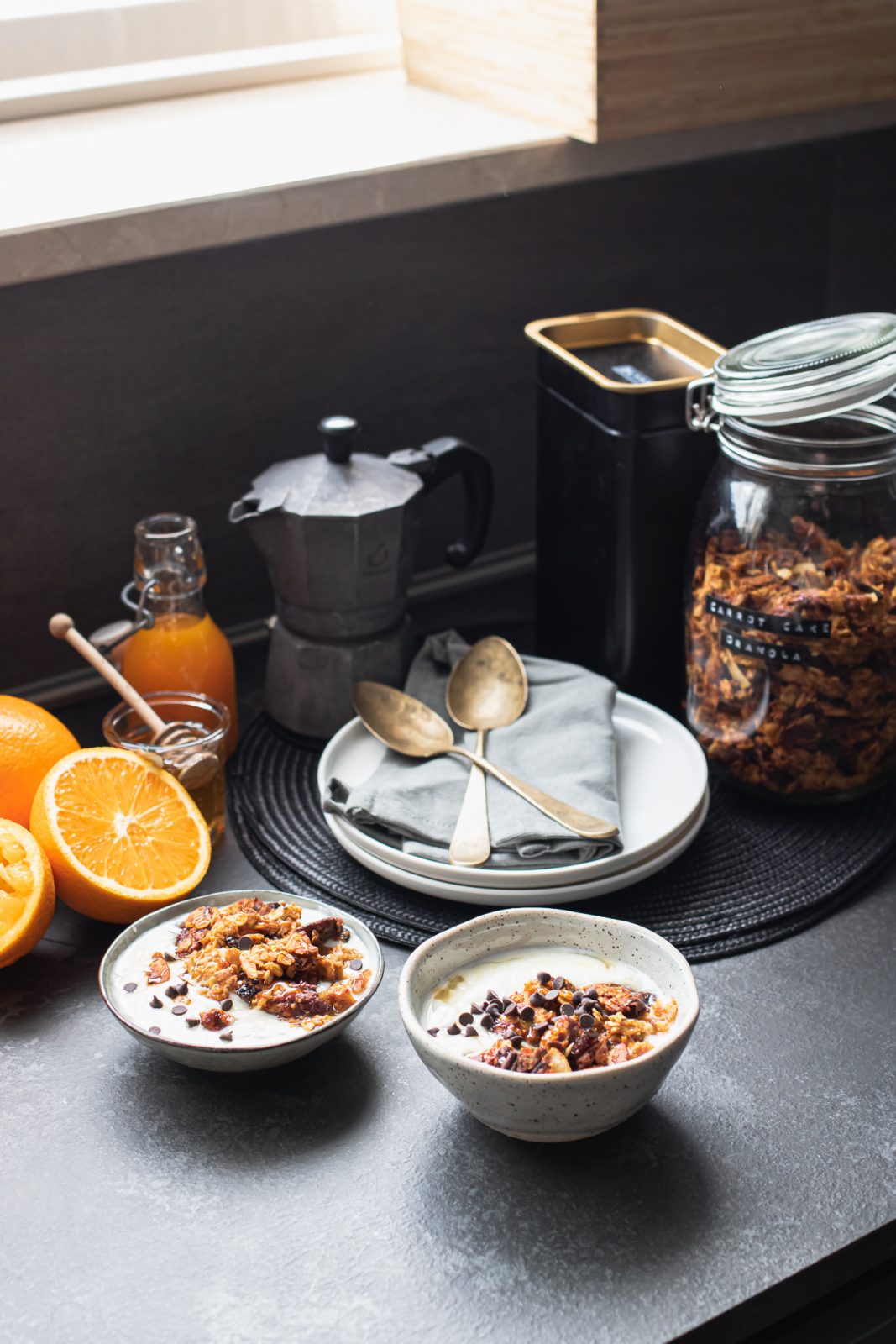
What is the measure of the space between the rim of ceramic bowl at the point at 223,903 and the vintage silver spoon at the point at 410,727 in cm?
15

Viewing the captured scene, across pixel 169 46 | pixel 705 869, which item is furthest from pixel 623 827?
pixel 169 46

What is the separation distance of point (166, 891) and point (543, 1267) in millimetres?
361

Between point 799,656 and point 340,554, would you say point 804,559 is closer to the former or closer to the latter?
point 799,656

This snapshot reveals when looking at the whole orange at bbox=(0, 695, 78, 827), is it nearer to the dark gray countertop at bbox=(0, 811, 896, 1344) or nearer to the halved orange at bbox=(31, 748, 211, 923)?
the halved orange at bbox=(31, 748, 211, 923)

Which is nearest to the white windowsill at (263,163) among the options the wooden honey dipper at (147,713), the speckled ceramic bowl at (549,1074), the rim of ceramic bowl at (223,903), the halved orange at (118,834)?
the wooden honey dipper at (147,713)

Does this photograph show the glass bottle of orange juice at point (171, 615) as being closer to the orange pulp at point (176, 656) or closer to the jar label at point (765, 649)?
the orange pulp at point (176, 656)

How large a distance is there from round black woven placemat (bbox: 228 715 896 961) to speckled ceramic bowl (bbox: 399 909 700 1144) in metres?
0.10

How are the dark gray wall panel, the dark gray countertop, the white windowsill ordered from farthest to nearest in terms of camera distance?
the dark gray wall panel, the white windowsill, the dark gray countertop

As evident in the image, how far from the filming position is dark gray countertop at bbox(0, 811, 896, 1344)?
0.65m

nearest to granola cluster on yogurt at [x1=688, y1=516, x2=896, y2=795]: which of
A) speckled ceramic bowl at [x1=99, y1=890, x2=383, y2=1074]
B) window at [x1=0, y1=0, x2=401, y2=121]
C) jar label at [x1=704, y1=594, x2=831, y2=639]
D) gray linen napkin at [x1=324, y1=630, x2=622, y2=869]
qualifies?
jar label at [x1=704, y1=594, x2=831, y2=639]

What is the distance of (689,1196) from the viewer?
0.71 meters

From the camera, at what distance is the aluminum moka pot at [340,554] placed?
3.37 feet

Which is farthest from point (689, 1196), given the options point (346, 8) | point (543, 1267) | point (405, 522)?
point (346, 8)

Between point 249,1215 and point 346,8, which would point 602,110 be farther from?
point 249,1215
